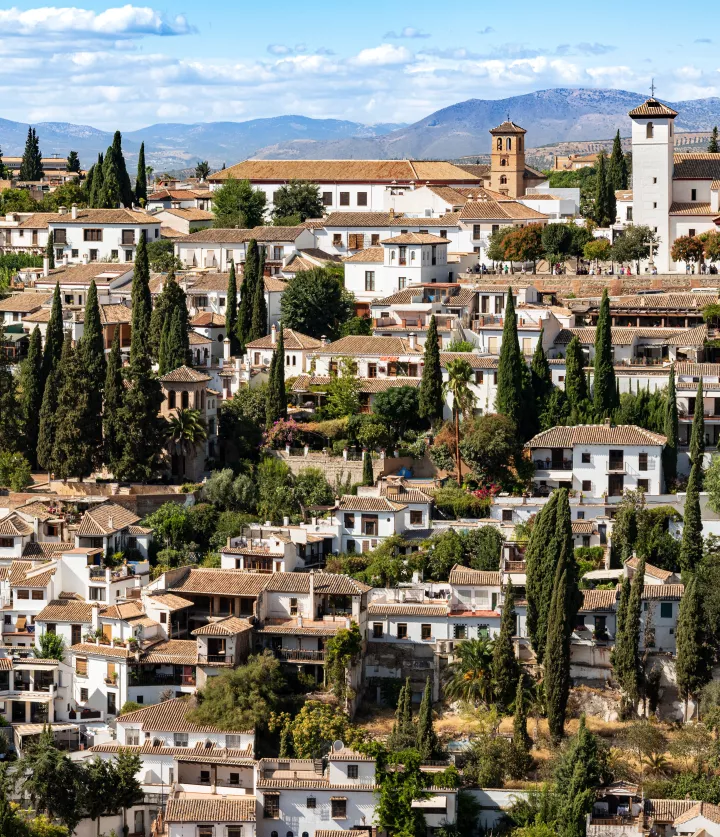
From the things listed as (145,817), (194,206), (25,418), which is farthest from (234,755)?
(194,206)

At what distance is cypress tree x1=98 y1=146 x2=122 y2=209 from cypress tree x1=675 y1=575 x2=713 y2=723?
140 ft

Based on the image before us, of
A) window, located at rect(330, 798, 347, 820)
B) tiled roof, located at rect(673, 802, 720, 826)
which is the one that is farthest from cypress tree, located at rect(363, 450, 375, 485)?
tiled roof, located at rect(673, 802, 720, 826)

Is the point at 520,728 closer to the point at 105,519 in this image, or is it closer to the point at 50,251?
the point at 105,519

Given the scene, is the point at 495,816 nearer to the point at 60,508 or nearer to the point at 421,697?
the point at 421,697

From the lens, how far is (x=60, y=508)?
5556 centimetres

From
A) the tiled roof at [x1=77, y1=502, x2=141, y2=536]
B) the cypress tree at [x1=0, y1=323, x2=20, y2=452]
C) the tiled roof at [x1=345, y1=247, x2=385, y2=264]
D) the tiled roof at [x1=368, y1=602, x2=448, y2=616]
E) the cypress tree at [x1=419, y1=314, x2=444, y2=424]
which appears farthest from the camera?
the tiled roof at [x1=345, y1=247, x2=385, y2=264]

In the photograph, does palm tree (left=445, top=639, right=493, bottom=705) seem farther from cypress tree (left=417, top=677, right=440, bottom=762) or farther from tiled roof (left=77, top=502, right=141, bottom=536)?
tiled roof (left=77, top=502, right=141, bottom=536)

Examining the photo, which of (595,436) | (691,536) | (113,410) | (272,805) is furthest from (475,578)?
(113,410)

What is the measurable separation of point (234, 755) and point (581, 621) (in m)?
10.1

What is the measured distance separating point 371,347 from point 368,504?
960 cm

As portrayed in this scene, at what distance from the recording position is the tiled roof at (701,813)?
42.0 metres

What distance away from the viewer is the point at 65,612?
4994cm

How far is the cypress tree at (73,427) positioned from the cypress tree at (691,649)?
19039mm

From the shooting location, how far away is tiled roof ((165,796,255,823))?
42.4 m
